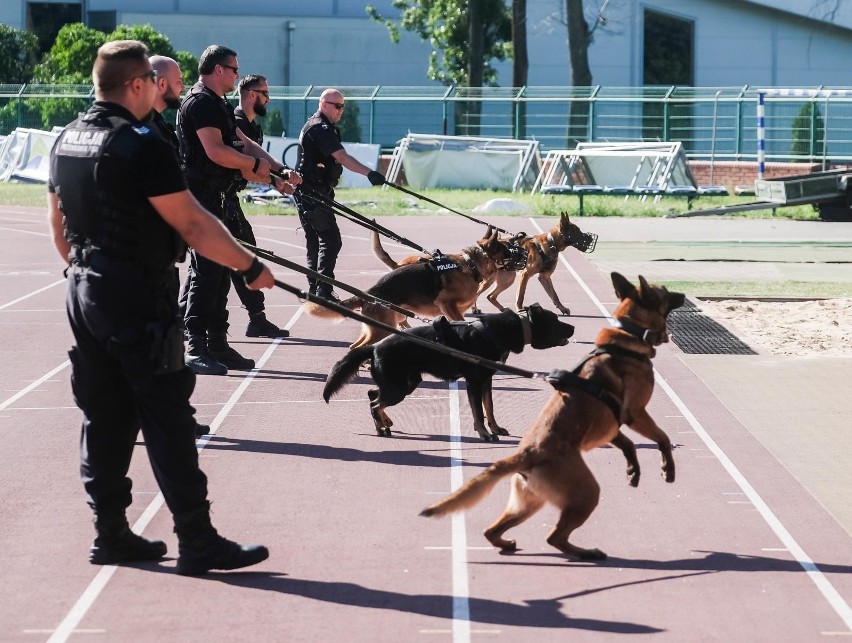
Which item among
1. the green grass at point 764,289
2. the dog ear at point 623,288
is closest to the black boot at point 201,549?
the dog ear at point 623,288

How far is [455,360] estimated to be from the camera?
7.41 m

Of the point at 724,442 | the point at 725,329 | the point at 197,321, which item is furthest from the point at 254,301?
the point at 724,442

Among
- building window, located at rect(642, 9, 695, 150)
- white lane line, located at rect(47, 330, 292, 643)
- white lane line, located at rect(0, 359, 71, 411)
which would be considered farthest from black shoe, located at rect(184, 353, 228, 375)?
building window, located at rect(642, 9, 695, 150)

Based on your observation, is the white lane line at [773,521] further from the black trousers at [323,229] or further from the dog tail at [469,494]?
the black trousers at [323,229]

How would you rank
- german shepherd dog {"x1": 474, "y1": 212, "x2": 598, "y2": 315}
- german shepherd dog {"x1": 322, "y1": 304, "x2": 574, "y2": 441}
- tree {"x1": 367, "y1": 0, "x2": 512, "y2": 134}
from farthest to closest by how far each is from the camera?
tree {"x1": 367, "y1": 0, "x2": 512, "y2": 134}, german shepherd dog {"x1": 474, "y1": 212, "x2": 598, "y2": 315}, german shepherd dog {"x1": 322, "y1": 304, "x2": 574, "y2": 441}

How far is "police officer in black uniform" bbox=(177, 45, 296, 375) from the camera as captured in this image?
8.96m

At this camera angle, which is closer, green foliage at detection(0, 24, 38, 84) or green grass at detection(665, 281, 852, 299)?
green grass at detection(665, 281, 852, 299)

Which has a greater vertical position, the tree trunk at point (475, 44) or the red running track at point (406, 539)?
the tree trunk at point (475, 44)

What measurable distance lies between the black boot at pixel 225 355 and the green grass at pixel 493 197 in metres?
14.1

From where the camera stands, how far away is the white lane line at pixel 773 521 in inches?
196

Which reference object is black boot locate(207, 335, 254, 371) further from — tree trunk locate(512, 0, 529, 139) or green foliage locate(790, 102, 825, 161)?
tree trunk locate(512, 0, 529, 139)

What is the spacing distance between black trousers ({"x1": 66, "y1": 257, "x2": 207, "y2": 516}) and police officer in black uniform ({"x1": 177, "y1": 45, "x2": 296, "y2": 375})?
378cm

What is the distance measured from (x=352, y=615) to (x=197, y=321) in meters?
4.77

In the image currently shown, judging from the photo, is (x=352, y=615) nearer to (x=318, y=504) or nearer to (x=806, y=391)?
(x=318, y=504)
